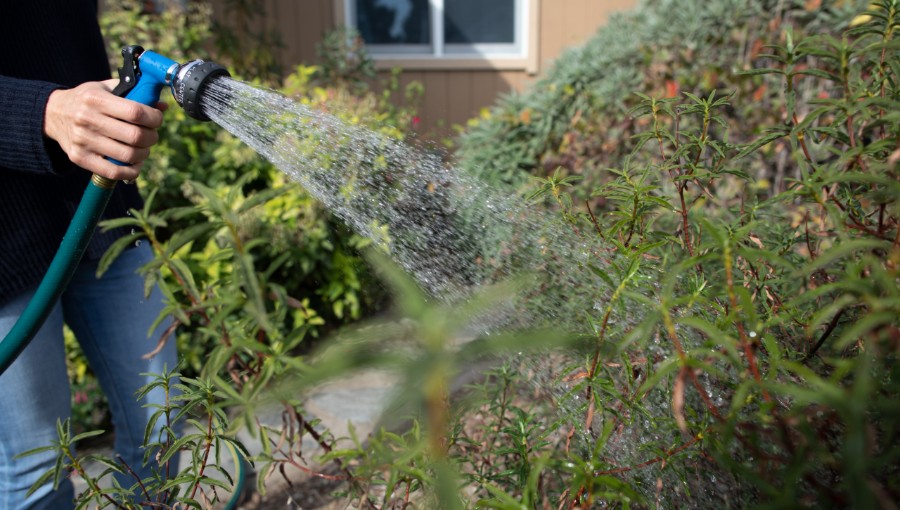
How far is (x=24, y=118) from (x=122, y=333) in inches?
26.3

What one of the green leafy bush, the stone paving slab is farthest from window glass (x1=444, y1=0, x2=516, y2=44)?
the stone paving slab

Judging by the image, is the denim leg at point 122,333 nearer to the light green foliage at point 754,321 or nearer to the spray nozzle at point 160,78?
the spray nozzle at point 160,78

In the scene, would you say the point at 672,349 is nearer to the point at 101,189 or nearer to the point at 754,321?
the point at 754,321

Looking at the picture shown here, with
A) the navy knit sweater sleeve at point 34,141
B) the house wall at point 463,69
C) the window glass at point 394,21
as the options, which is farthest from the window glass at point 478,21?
the navy knit sweater sleeve at point 34,141

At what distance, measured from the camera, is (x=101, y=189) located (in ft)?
4.62

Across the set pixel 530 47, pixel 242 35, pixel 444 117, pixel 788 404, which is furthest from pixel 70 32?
pixel 530 47

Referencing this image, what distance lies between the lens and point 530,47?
6.86 meters

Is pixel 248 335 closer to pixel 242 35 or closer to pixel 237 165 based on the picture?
pixel 237 165

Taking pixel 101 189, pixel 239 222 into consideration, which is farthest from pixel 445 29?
pixel 101 189

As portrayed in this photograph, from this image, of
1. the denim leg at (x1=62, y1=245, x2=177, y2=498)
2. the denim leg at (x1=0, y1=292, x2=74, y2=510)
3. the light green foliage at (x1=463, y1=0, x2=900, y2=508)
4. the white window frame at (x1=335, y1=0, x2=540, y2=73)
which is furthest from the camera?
the white window frame at (x1=335, y1=0, x2=540, y2=73)

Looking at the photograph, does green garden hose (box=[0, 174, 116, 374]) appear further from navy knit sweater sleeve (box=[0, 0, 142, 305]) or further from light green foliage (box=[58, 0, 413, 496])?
light green foliage (box=[58, 0, 413, 496])

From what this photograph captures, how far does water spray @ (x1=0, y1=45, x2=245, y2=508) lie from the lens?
1.39m

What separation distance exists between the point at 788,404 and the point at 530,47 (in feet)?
20.6

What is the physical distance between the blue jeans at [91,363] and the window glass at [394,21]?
221 inches
